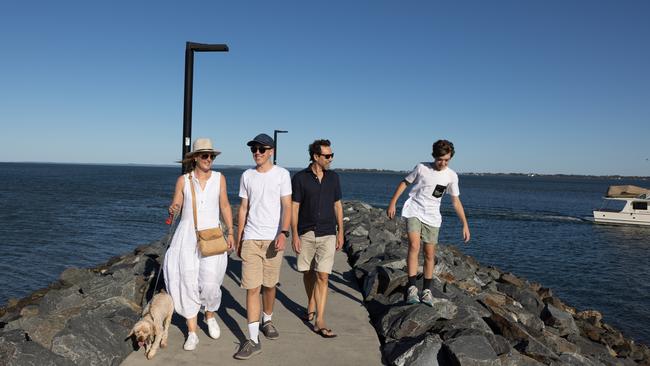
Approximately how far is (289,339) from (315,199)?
4.75 feet

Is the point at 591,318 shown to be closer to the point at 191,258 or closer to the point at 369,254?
the point at 369,254

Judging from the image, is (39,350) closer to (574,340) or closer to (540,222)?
(574,340)

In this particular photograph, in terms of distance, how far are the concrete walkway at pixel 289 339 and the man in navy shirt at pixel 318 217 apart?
0.27 metres

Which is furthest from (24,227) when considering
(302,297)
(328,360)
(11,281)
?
(328,360)

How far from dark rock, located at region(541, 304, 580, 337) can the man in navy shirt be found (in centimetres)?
513

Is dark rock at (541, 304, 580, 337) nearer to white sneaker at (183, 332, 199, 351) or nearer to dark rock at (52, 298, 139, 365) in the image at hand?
white sneaker at (183, 332, 199, 351)

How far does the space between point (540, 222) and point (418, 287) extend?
36621mm

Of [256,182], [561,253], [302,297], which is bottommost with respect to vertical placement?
[561,253]

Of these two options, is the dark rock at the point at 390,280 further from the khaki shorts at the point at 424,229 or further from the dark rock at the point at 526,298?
the dark rock at the point at 526,298

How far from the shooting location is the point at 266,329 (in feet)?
14.9

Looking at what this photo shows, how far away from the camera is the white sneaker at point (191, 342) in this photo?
4.13 metres

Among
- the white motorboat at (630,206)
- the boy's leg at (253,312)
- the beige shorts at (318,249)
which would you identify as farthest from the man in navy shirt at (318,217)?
the white motorboat at (630,206)

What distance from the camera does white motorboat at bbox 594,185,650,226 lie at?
110 feet

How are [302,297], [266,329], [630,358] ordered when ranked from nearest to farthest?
[266,329]
[302,297]
[630,358]
